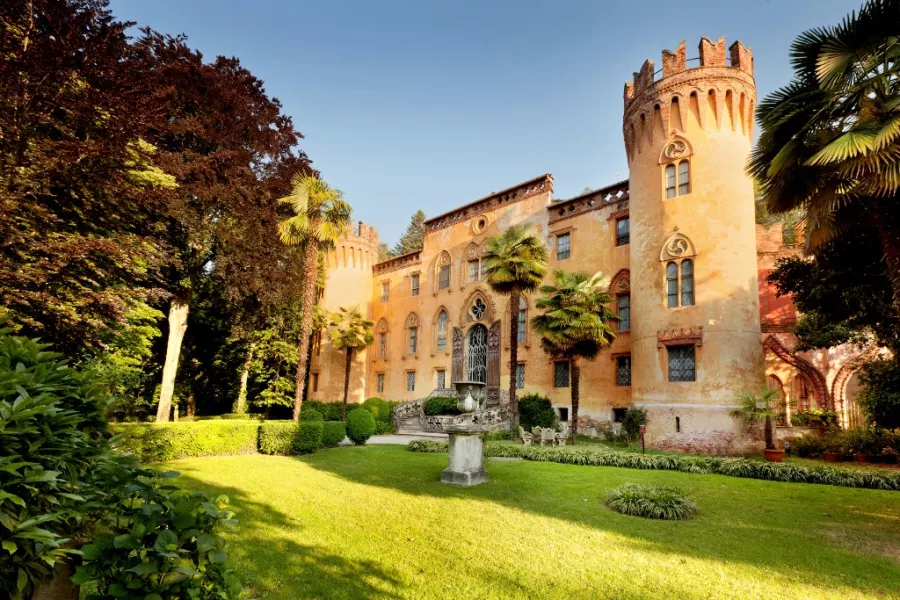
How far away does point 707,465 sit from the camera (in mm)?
13258

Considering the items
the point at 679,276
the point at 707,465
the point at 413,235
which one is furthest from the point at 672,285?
the point at 413,235

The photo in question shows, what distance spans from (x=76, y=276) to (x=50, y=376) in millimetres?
9134

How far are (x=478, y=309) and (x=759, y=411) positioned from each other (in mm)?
15719

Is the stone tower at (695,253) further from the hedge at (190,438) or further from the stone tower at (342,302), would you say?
the stone tower at (342,302)

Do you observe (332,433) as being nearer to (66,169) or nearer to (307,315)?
(307,315)

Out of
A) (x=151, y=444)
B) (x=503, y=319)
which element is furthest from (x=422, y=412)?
(x=151, y=444)

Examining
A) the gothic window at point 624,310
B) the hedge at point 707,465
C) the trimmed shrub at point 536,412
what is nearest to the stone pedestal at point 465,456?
the hedge at point 707,465

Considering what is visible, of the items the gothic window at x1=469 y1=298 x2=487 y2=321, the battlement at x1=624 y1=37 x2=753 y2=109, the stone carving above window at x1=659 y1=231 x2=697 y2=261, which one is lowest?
the gothic window at x1=469 y1=298 x2=487 y2=321

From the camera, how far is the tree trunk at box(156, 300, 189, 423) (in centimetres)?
1767

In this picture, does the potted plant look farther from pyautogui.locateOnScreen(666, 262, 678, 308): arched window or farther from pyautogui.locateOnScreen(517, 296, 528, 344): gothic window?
pyautogui.locateOnScreen(517, 296, 528, 344): gothic window

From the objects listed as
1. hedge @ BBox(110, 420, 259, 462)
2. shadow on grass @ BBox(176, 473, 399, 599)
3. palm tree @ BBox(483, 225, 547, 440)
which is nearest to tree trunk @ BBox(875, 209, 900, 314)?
shadow on grass @ BBox(176, 473, 399, 599)

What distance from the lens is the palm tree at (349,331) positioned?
31.6 m

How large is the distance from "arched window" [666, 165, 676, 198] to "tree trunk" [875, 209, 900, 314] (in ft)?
41.3

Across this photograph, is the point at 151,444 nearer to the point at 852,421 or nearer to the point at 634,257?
the point at 634,257
